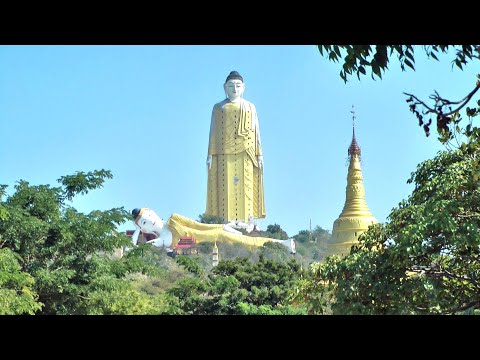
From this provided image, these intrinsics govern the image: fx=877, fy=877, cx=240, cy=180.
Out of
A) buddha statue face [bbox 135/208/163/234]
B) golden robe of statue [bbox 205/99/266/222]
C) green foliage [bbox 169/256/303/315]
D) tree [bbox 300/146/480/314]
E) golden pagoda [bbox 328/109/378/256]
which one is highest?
golden robe of statue [bbox 205/99/266/222]

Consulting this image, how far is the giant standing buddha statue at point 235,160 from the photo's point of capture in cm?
3247

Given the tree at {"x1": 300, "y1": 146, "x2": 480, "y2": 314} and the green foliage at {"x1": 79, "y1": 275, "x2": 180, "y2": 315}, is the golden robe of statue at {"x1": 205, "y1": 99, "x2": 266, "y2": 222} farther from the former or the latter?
the tree at {"x1": 300, "y1": 146, "x2": 480, "y2": 314}

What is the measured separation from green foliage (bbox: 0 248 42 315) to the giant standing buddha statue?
78.7 feet

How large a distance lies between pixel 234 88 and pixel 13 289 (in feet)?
80.8

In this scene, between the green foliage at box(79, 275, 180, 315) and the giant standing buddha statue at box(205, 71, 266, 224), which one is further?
the giant standing buddha statue at box(205, 71, 266, 224)

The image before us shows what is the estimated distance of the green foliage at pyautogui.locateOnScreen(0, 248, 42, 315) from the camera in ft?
24.8

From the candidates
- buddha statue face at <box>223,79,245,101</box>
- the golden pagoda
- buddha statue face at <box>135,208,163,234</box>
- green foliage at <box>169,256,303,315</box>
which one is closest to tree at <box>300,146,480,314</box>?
green foliage at <box>169,256,303,315</box>

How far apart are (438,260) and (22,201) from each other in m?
5.01

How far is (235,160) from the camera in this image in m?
33.5

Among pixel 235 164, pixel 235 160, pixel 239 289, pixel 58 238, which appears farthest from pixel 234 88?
pixel 58 238

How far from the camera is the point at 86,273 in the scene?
965 cm
